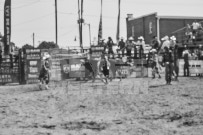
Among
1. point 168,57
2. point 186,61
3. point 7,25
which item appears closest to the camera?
point 168,57

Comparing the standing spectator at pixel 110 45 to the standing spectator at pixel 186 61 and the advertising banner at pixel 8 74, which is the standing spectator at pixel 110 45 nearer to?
the standing spectator at pixel 186 61

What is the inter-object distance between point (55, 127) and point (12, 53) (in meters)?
16.6

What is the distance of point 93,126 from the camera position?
8438 millimetres

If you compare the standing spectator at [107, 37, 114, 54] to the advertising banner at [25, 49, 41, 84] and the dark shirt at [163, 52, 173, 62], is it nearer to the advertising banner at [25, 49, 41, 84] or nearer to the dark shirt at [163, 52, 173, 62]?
the advertising banner at [25, 49, 41, 84]

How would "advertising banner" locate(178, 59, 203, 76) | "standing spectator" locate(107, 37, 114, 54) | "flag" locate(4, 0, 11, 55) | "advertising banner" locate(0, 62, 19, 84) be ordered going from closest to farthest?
1. "advertising banner" locate(0, 62, 19, 84)
2. "advertising banner" locate(178, 59, 203, 76)
3. "flag" locate(4, 0, 11, 55)
4. "standing spectator" locate(107, 37, 114, 54)

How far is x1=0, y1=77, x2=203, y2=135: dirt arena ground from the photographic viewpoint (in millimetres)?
7965

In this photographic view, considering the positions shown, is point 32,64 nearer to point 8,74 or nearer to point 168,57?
point 8,74

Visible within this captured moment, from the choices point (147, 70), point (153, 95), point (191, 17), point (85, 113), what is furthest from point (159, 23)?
point (85, 113)

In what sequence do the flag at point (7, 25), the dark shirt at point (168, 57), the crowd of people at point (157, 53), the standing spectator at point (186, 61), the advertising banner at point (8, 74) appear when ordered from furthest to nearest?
1. the flag at point (7, 25)
2. the advertising banner at point (8, 74)
3. the standing spectator at point (186, 61)
4. the crowd of people at point (157, 53)
5. the dark shirt at point (168, 57)

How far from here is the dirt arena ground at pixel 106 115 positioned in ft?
26.1

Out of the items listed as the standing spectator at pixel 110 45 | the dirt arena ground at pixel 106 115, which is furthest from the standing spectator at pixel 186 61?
the dirt arena ground at pixel 106 115

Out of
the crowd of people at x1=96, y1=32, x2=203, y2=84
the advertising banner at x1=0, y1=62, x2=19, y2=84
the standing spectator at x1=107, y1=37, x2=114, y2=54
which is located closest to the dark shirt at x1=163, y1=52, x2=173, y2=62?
the crowd of people at x1=96, y1=32, x2=203, y2=84

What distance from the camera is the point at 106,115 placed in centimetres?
993

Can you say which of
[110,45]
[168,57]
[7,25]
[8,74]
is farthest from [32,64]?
[168,57]
